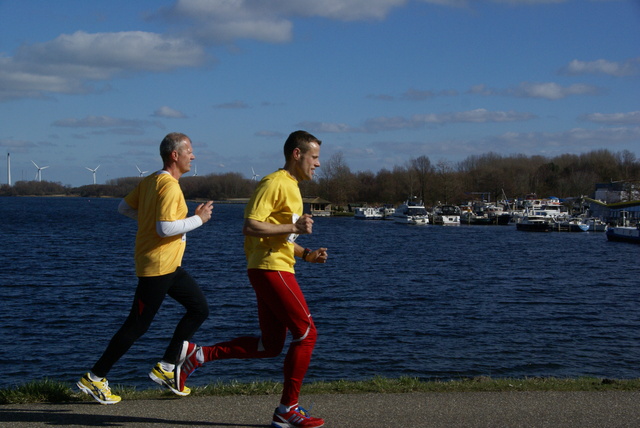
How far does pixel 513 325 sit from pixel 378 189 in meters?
160

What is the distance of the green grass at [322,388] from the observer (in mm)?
5633

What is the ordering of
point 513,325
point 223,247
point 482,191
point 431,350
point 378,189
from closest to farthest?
point 431,350 < point 513,325 < point 223,247 < point 482,191 < point 378,189

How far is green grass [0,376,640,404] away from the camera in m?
5.63

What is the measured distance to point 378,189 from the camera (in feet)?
593

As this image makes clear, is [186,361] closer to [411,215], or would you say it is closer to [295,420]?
[295,420]

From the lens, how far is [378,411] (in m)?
5.27

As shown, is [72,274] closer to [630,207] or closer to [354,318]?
[354,318]

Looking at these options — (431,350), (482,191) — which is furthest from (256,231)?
(482,191)

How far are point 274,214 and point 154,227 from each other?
102cm

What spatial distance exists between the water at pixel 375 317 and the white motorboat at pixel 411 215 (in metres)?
64.6

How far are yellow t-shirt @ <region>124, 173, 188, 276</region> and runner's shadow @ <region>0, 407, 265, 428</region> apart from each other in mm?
1101

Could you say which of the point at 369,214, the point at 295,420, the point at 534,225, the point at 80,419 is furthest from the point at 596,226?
the point at 80,419

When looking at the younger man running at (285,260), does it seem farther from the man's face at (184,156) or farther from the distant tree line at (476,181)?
the distant tree line at (476,181)

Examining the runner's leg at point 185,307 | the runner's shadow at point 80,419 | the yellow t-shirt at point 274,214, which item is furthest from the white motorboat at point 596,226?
the runner's shadow at point 80,419
